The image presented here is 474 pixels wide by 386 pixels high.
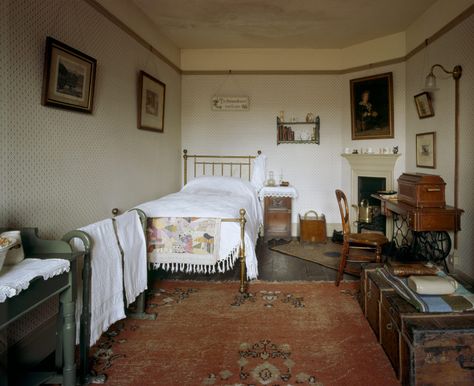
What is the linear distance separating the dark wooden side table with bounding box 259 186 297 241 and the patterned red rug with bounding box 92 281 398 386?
2.23m

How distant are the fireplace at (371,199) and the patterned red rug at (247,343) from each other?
Result: 2.37 metres

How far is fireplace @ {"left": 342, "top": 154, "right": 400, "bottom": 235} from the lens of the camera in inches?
208

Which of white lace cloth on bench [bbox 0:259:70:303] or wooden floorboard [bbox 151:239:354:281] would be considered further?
wooden floorboard [bbox 151:239:354:281]

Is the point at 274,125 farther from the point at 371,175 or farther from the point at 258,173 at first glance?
the point at 371,175

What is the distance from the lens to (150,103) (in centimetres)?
458

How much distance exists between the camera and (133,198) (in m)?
4.16

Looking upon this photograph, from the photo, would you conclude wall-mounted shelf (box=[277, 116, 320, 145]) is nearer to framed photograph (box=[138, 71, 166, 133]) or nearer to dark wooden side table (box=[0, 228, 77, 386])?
framed photograph (box=[138, 71, 166, 133])

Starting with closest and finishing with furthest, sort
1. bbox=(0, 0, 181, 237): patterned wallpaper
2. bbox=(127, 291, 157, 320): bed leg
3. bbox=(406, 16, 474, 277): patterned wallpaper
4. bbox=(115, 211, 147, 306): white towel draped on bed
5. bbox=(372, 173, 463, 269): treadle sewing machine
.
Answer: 1. bbox=(0, 0, 181, 237): patterned wallpaper
2. bbox=(115, 211, 147, 306): white towel draped on bed
3. bbox=(127, 291, 157, 320): bed leg
4. bbox=(372, 173, 463, 269): treadle sewing machine
5. bbox=(406, 16, 474, 277): patterned wallpaper

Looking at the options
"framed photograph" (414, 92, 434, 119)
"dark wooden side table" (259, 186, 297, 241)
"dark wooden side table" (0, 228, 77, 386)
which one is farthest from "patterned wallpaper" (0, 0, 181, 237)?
"framed photograph" (414, 92, 434, 119)

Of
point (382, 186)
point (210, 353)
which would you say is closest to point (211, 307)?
point (210, 353)

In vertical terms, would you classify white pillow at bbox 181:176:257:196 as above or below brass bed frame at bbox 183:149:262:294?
below

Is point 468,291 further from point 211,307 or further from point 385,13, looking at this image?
point 385,13

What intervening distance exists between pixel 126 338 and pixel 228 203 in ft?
5.79

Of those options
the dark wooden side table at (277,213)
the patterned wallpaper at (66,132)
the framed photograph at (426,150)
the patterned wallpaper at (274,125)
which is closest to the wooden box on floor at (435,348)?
the patterned wallpaper at (66,132)
